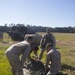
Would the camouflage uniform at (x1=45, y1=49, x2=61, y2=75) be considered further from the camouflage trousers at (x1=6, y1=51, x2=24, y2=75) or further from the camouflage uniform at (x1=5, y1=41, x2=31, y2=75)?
the camouflage trousers at (x1=6, y1=51, x2=24, y2=75)

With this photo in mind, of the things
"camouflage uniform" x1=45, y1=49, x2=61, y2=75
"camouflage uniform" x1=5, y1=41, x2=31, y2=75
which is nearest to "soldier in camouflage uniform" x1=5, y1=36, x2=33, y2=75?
"camouflage uniform" x1=5, y1=41, x2=31, y2=75

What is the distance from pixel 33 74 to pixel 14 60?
163 centimetres

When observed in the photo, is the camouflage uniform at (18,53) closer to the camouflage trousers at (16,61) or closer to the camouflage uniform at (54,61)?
the camouflage trousers at (16,61)

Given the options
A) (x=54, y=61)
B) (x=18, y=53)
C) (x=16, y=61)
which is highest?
(x=18, y=53)

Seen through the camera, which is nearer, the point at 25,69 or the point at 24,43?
the point at 24,43

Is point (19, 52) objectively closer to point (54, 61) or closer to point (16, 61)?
point (16, 61)

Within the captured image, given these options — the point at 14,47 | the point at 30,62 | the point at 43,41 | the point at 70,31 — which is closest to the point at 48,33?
the point at 43,41

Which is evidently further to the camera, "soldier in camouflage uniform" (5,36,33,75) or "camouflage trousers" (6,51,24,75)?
"camouflage trousers" (6,51,24,75)

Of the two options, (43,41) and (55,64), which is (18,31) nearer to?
(43,41)

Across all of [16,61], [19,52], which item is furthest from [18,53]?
[16,61]

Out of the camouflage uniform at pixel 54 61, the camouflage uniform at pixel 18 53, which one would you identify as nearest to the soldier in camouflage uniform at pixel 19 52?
the camouflage uniform at pixel 18 53

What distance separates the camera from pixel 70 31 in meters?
135

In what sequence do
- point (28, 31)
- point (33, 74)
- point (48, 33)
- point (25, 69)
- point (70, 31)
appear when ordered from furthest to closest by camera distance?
point (70, 31)
point (28, 31)
point (48, 33)
point (25, 69)
point (33, 74)

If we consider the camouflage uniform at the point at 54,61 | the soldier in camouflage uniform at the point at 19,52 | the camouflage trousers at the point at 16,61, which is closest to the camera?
the camouflage uniform at the point at 54,61
